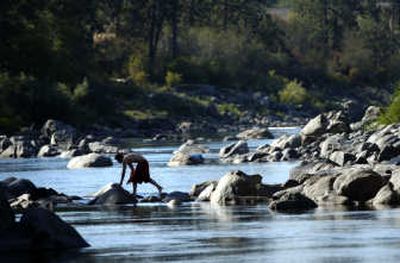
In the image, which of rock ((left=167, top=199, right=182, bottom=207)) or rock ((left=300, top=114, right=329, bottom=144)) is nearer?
rock ((left=167, top=199, right=182, bottom=207))

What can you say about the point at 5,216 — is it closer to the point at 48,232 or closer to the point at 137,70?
the point at 48,232

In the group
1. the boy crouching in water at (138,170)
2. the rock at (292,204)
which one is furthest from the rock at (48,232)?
the boy crouching in water at (138,170)

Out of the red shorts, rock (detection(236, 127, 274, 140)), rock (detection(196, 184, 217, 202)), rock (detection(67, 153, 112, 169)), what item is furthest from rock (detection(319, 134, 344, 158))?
rock (detection(236, 127, 274, 140))

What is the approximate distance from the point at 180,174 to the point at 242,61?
9650 centimetres

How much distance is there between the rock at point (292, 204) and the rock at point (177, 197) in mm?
4757

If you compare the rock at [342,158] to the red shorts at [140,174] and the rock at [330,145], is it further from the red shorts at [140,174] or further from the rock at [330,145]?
the red shorts at [140,174]

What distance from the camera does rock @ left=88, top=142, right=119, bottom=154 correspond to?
73.2 meters

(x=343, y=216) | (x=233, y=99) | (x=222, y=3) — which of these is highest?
(x=222, y=3)

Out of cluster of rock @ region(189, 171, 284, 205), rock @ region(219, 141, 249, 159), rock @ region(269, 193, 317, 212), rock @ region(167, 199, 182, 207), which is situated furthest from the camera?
rock @ region(219, 141, 249, 159)

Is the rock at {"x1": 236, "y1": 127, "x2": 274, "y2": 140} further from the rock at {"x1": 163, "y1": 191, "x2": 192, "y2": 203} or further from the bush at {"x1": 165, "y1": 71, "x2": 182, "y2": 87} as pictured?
the rock at {"x1": 163, "y1": 191, "x2": 192, "y2": 203}

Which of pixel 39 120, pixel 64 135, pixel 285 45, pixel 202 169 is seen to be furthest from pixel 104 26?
A: pixel 202 169

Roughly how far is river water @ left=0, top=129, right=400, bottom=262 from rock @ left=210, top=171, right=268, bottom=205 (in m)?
0.81

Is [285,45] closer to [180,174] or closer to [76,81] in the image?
[76,81]

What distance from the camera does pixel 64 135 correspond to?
8450 cm
